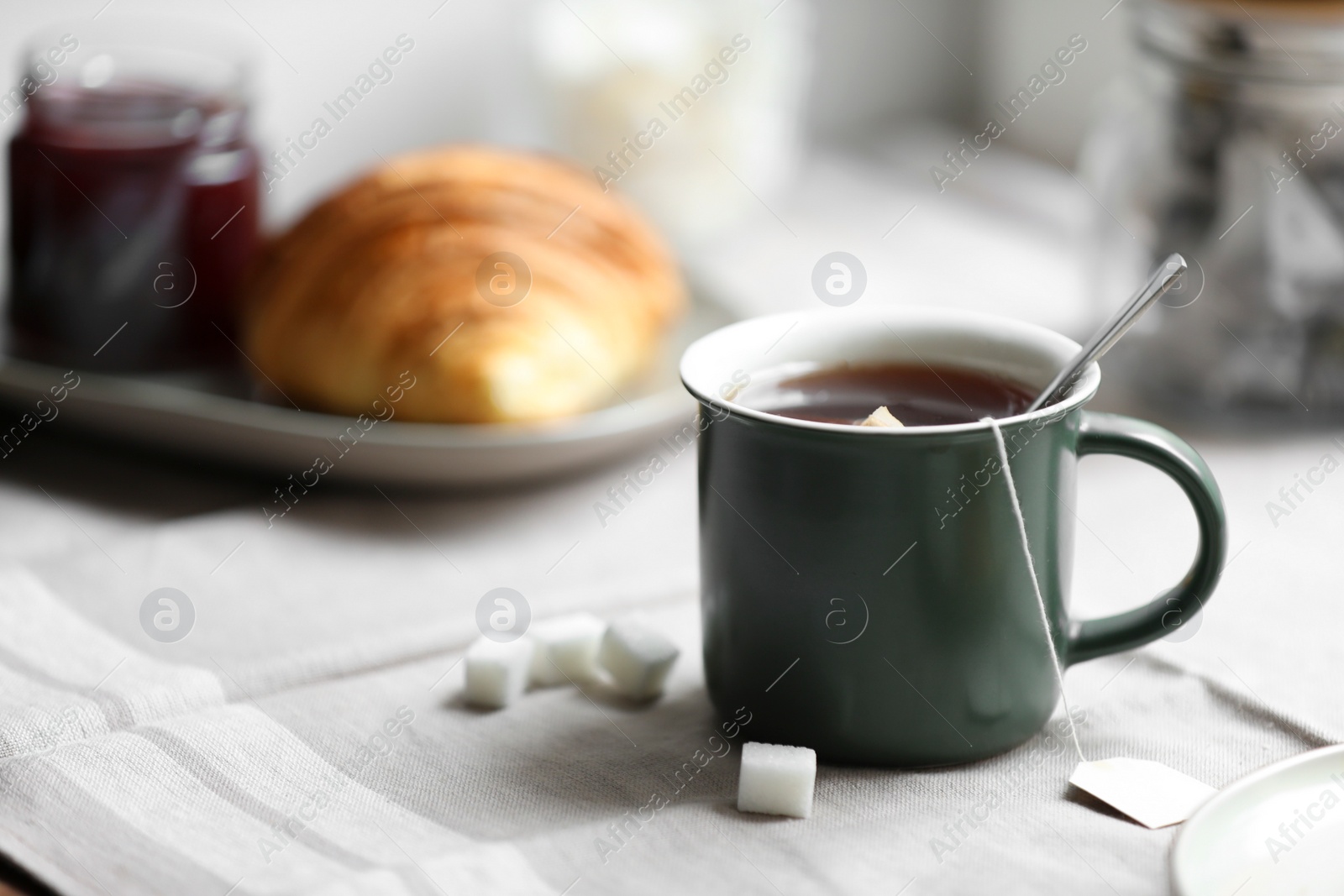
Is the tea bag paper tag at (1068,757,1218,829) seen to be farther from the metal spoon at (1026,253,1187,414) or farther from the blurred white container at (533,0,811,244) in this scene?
the blurred white container at (533,0,811,244)

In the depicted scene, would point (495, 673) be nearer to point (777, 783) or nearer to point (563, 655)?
point (563, 655)

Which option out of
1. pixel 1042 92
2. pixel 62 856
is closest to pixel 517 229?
pixel 62 856

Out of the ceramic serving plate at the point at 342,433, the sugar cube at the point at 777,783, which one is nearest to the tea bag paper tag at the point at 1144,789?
the sugar cube at the point at 777,783

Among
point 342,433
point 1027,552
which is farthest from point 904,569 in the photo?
point 342,433

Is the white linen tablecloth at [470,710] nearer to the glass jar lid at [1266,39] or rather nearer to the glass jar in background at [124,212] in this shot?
the glass jar in background at [124,212]

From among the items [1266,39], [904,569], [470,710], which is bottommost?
[470,710]

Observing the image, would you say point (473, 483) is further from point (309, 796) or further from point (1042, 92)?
point (1042, 92)
